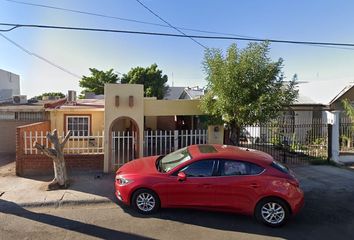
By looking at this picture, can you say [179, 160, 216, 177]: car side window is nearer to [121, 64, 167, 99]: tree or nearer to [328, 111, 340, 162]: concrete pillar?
[328, 111, 340, 162]: concrete pillar

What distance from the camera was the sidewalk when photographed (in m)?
7.37

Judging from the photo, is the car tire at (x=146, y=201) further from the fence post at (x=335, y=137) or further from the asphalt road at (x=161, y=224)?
the fence post at (x=335, y=137)

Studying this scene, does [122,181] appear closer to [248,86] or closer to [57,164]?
[57,164]

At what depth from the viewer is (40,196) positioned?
7637 millimetres

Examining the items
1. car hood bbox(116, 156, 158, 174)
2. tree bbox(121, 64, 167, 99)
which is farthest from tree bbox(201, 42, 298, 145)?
tree bbox(121, 64, 167, 99)

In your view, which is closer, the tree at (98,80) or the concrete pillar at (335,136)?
the concrete pillar at (335,136)

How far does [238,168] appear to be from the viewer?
6.49 m

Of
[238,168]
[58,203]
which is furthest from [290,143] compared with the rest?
[58,203]

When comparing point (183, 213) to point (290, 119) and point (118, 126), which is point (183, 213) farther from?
point (290, 119)

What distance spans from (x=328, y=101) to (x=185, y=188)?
48.7 ft

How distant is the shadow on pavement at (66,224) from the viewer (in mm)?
5625

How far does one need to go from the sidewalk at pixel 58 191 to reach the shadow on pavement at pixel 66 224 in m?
0.27

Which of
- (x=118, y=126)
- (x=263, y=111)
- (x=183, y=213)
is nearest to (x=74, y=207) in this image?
(x=183, y=213)

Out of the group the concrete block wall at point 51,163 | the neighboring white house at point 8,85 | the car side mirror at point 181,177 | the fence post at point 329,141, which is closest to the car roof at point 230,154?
the car side mirror at point 181,177
